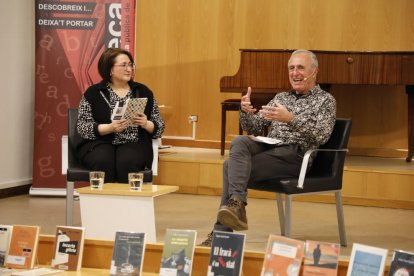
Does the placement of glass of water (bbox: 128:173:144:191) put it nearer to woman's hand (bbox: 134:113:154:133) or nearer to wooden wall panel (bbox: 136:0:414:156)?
woman's hand (bbox: 134:113:154:133)

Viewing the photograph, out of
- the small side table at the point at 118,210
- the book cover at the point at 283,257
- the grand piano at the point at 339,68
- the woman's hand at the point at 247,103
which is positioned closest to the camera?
the book cover at the point at 283,257

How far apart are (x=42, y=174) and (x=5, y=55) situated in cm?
98

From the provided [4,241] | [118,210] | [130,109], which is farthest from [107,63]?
[4,241]

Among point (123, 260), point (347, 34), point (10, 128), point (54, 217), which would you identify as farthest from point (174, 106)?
point (123, 260)

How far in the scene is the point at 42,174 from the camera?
236 inches

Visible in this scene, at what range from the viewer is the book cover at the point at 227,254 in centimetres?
216

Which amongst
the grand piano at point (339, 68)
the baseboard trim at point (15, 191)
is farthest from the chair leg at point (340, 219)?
the baseboard trim at point (15, 191)

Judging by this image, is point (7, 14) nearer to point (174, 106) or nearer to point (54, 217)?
point (54, 217)

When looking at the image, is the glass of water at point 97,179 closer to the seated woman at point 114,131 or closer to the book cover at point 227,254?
the seated woman at point 114,131

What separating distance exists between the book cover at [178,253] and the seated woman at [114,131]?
2307 mm

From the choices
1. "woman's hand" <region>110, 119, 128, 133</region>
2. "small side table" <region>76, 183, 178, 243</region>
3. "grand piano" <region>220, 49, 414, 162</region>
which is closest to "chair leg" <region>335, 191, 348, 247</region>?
"small side table" <region>76, 183, 178, 243</region>

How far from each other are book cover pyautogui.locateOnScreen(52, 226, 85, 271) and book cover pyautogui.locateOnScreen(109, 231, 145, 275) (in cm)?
15

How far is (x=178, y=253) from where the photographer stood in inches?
88.7

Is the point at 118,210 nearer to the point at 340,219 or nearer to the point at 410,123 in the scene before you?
the point at 340,219
